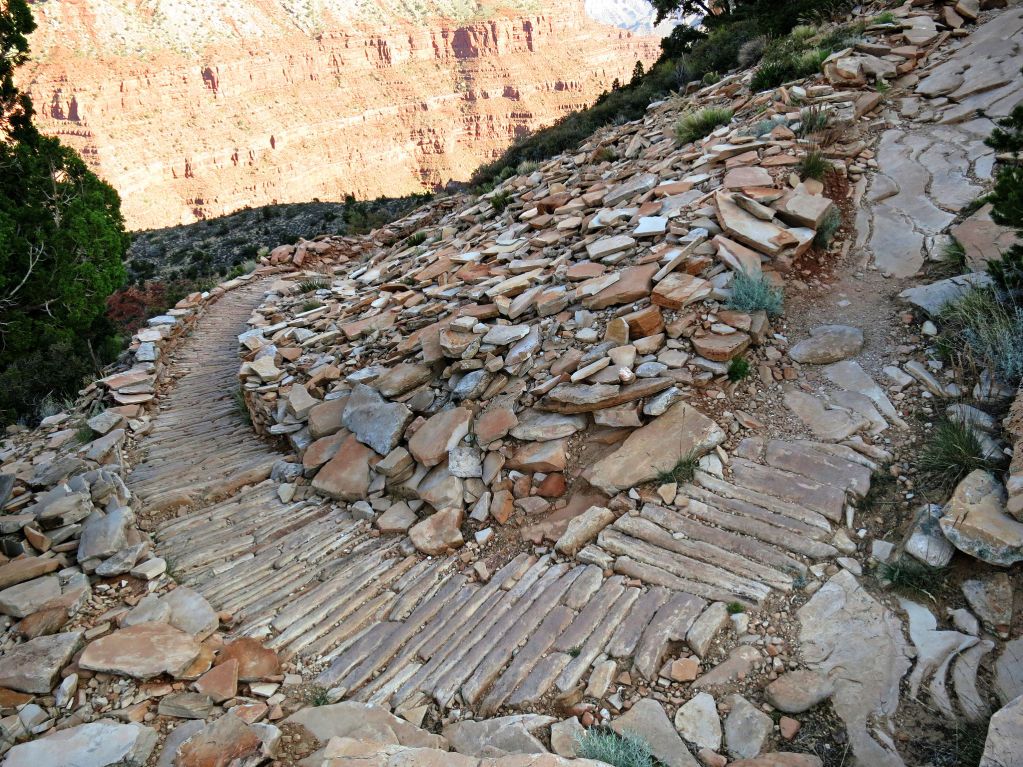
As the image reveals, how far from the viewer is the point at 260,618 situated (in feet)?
Answer: 14.3

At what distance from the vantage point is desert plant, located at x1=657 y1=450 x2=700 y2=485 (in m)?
4.48

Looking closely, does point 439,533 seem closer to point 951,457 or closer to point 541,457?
point 541,457

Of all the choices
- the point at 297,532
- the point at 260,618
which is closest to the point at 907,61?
the point at 297,532

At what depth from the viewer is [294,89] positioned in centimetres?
7556

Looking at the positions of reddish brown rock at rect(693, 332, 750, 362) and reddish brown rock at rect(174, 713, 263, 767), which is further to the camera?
reddish brown rock at rect(693, 332, 750, 362)

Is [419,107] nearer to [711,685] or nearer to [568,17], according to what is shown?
[568,17]

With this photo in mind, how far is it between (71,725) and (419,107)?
282ft

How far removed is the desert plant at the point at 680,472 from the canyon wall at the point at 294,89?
65863mm

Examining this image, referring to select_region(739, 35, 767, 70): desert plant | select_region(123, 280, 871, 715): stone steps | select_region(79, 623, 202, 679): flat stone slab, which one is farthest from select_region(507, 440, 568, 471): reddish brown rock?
select_region(739, 35, 767, 70): desert plant

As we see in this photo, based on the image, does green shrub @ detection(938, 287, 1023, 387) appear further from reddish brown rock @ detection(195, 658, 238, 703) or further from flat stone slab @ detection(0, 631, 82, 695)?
flat stone slab @ detection(0, 631, 82, 695)

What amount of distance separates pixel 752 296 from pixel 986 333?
5.40ft

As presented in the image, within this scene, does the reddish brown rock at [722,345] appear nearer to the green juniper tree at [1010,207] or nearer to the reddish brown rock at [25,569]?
the green juniper tree at [1010,207]

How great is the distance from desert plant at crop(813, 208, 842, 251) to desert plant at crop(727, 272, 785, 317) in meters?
1.13

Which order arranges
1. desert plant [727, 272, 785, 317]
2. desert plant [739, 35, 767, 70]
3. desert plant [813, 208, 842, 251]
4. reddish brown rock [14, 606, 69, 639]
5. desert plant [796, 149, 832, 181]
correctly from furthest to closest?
1. desert plant [739, 35, 767, 70]
2. desert plant [796, 149, 832, 181]
3. desert plant [813, 208, 842, 251]
4. desert plant [727, 272, 785, 317]
5. reddish brown rock [14, 606, 69, 639]
